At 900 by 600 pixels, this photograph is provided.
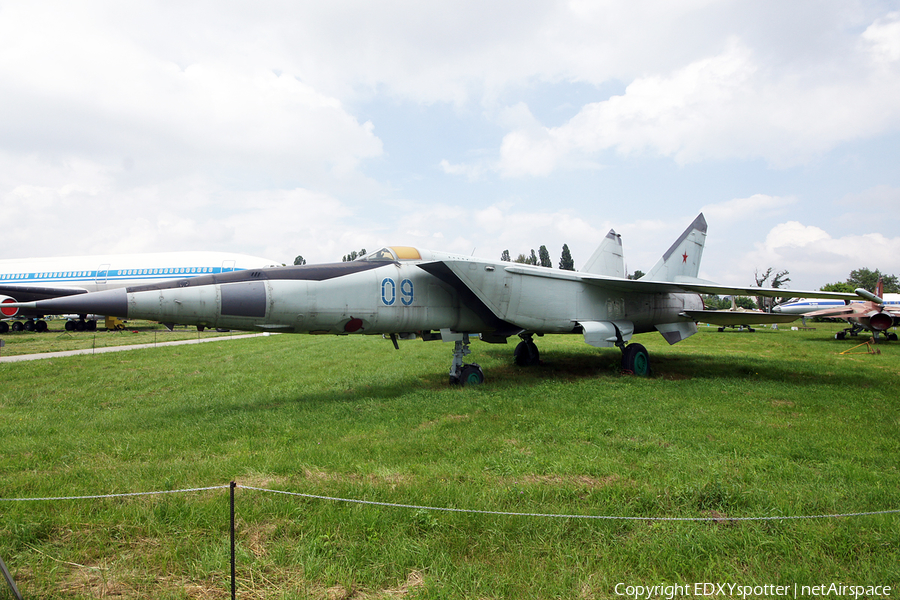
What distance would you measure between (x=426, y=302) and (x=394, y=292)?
66 centimetres

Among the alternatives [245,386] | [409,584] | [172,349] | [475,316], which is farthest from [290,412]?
[172,349]

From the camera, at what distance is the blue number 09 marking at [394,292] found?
7398 millimetres

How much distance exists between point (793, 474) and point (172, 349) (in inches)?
690

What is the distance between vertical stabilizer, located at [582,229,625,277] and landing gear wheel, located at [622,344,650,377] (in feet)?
11.7

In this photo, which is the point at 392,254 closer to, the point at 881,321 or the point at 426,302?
the point at 426,302

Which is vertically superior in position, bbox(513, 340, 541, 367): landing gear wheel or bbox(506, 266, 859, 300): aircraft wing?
bbox(506, 266, 859, 300): aircraft wing

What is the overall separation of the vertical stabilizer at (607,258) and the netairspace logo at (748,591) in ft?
36.4

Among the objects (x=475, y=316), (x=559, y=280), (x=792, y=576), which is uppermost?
(x=559, y=280)

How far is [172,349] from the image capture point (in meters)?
16.0

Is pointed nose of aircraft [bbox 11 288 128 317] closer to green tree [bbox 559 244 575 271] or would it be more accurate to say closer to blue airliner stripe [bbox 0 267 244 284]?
blue airliner stripe [bbox 0 267 244 284]

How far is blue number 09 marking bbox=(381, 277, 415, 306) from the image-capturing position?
7398 millimetres

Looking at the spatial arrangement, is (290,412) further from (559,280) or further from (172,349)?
(172,349)

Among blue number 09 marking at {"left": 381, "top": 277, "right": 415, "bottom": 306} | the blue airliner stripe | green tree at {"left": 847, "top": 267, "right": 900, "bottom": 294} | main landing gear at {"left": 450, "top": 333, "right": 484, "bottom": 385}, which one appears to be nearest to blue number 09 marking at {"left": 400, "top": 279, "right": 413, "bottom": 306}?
blue number 09 marking at {"left": 381, "top": 277, "right": 415, "bottom": 306}

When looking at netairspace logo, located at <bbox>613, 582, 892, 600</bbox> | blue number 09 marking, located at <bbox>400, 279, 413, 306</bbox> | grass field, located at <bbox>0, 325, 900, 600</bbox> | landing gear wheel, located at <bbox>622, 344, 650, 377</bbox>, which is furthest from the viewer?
landing gear wheel, located at <bbox>622, 344, 650, 377</bbox>
